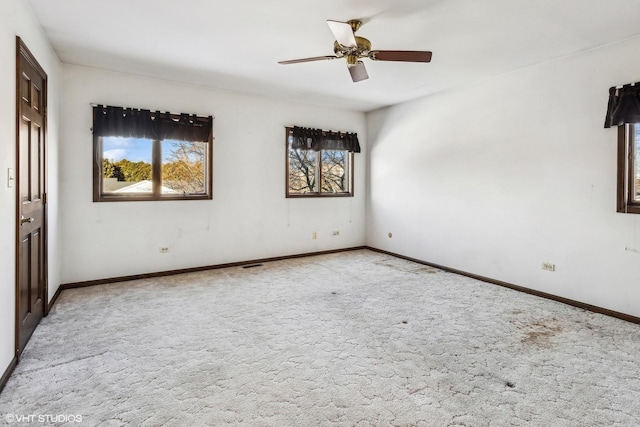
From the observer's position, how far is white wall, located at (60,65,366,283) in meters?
4.18

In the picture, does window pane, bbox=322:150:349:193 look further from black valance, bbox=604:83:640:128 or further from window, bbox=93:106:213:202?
black valance, bbox=604:83:640:128

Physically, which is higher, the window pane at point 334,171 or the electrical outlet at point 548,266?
the window pane at point 334,171

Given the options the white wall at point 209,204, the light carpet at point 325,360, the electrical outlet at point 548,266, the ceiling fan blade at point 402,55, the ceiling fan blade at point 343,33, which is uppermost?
the ceiling fan blade at point 343,33

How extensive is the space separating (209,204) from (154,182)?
31.5 inches

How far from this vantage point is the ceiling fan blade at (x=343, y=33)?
250 cm

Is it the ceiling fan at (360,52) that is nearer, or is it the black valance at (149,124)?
the ceiling fan at (360,52)

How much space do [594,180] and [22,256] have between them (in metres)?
5.23

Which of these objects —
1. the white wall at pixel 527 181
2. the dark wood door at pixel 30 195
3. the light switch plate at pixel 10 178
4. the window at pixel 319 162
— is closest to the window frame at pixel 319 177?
the window at pixel 319 162

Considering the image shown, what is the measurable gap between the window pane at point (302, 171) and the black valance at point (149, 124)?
5.02 feet

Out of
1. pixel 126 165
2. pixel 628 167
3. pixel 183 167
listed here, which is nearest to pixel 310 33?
pixel 183 167

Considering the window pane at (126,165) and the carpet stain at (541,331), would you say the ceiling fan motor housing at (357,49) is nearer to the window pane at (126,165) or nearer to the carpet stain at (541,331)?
the carpet stain at (541,331)

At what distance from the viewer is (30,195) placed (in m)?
2.78

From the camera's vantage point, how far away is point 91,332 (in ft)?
9.65

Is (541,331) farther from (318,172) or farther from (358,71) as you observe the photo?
(318,172)
